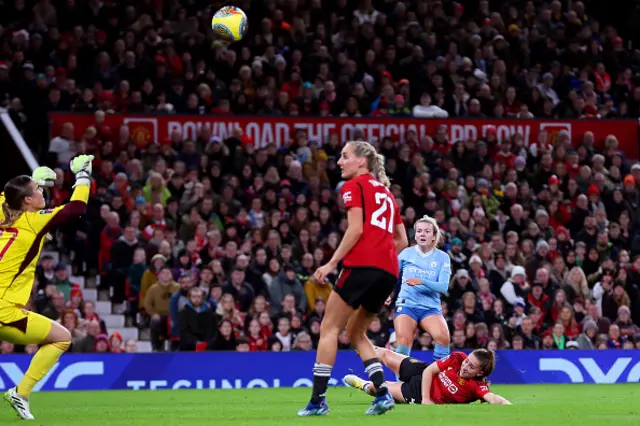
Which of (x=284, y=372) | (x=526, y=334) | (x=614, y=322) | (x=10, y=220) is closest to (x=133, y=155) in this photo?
(x=284, y=372)

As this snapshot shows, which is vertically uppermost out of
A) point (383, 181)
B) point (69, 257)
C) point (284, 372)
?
point (383, 181)

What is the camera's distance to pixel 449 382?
11.7m

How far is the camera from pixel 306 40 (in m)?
24.9

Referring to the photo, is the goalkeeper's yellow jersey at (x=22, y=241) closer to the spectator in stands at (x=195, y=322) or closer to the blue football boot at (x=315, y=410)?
the blue football boot at (x=315, y=410)

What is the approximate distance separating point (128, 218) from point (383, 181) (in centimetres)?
1096

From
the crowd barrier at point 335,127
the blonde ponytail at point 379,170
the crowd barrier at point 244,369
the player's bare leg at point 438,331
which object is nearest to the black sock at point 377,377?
the blonde ponytail at point 379,170

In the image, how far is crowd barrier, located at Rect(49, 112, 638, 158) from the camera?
2211 cm

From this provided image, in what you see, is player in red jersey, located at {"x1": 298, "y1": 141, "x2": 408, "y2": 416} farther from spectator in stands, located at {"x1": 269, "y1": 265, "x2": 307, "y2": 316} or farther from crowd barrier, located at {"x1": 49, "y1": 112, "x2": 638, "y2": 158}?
crowd barrier, located at {"x1": 49, "y1": 112, "x2": 638, "y2": 158}

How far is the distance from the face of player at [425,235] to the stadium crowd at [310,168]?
15.7ft

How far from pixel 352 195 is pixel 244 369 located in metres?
8.26

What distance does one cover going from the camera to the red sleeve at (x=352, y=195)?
9375mm

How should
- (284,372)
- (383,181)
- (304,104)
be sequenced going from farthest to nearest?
(304,104) → (284,372) → (383,181)

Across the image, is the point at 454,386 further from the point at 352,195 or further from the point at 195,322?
the point at 195,322

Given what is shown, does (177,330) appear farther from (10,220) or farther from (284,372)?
(10,220)
